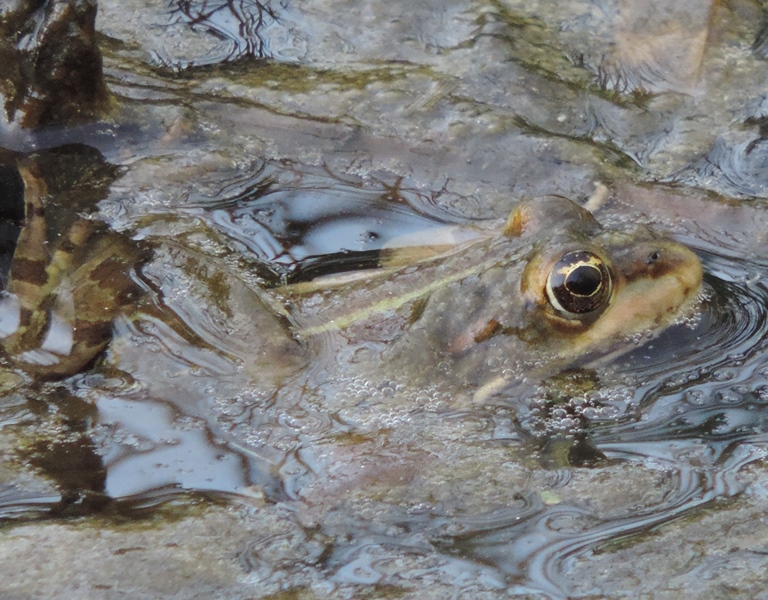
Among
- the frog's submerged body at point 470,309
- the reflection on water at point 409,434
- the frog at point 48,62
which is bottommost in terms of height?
the reflection on water at point 409,434

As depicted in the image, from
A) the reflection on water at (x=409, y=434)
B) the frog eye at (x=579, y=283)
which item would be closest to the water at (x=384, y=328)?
the reflection on water at (x=409, y=434)

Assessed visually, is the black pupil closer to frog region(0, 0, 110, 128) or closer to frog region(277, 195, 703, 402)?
frog region(277, 195, 703, 402)

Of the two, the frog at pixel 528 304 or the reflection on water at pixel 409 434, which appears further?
the frog at pixel 528 304

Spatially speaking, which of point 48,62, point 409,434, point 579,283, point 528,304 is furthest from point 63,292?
point 579,283

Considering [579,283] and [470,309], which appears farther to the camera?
[470,309]

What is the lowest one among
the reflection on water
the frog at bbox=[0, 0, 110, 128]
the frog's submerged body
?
the reflection on water

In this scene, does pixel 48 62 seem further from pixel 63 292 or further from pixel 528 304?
pixel 528 304

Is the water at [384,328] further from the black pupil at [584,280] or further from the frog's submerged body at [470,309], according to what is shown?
the black pupil at [584,280]

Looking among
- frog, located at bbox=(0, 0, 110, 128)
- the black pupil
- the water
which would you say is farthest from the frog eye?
frog, located at bbox=(0, 0, 110, 128)
